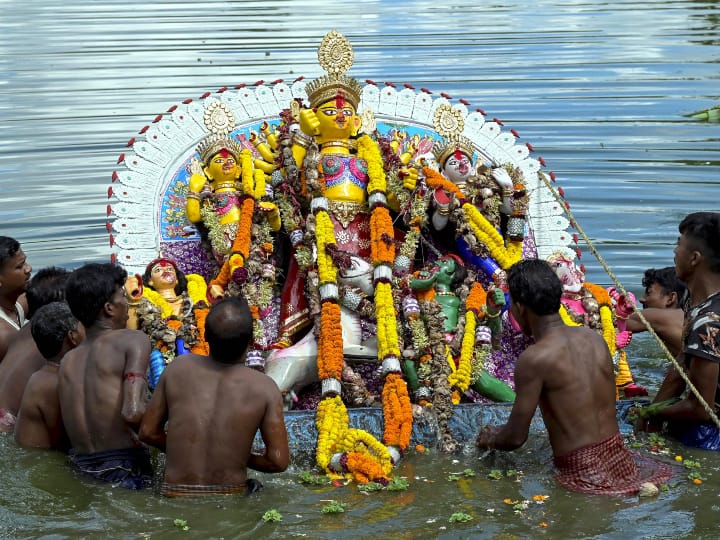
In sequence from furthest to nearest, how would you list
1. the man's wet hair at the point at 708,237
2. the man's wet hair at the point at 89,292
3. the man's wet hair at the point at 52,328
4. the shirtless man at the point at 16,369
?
the shirtless man at the point at 16,369 < the man's wet hair at the point at 52,328 < the man's wet hair at the point at 708,237 < the man's wet hair at the point at 89,292

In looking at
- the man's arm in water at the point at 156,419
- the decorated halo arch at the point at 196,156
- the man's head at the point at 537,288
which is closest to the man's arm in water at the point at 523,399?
the man's head at the point at 537,288

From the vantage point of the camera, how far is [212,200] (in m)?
8.00

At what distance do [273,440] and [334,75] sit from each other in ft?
10.7

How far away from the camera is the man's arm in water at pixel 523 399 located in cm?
549

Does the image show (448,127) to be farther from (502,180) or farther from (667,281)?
(667,281)

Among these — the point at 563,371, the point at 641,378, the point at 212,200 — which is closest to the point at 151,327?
the point at 212,200

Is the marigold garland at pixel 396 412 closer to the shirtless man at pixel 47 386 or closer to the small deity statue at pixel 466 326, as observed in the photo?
the small deity statue at pixel 466 326

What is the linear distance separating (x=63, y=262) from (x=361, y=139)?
4.25 metres

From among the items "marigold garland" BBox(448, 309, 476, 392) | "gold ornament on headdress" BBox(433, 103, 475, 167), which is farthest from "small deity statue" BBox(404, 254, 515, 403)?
"gold ornament on headdress" BBox(433, 103, 475, 167)

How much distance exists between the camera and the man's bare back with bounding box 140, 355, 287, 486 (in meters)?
5.32

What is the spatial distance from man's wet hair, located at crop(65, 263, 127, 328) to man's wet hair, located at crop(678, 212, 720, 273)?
318 cm

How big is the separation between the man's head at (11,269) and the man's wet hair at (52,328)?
998mm

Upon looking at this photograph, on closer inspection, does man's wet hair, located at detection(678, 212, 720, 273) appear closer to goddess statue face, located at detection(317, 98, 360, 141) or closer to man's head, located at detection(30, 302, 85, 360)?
goddess statue face, located at detection(317, 98, 360, 141)

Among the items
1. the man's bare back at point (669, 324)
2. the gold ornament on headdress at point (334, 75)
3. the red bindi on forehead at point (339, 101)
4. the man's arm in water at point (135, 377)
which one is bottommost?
the man's arm in water at point (135, 377)
